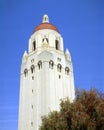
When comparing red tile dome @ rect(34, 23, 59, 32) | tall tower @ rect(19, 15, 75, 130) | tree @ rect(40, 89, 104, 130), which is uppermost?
red tile dome @ rect(34, 23, 59, 32)

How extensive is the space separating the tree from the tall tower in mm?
16002

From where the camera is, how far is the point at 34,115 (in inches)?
1925

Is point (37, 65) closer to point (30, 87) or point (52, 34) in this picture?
point (30, 87)

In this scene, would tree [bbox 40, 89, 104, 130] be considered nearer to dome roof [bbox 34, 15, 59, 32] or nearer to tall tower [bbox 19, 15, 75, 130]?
tall tower [bbox 19, 15, 75, 130]

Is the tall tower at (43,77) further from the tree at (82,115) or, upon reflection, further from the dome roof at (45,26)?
the tree at (82,115)

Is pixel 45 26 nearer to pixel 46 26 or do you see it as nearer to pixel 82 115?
pixel 46 26

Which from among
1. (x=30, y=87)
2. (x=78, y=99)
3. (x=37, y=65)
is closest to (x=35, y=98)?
(x=30, y=87)

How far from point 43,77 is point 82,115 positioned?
74.1ft

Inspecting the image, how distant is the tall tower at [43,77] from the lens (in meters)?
49.3

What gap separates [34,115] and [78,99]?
17976mm

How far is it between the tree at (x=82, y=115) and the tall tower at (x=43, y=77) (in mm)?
16002

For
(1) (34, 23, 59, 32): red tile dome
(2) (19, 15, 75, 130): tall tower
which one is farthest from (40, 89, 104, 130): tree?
(1) (34, 23, 59, 32): red tile dome

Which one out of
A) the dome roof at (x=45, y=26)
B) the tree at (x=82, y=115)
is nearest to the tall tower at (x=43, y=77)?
the dome roof at (x=45, y=26)

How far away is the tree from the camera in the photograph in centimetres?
2959
